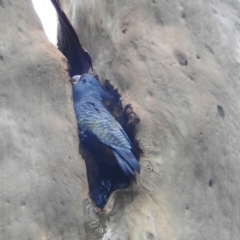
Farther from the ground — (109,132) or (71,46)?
(109,132)

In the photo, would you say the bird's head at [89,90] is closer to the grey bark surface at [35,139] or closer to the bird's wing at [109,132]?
the bird's wing at [109,132]

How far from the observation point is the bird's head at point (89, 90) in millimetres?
3328

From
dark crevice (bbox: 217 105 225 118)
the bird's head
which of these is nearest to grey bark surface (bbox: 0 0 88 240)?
the bird's head

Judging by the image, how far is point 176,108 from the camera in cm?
310

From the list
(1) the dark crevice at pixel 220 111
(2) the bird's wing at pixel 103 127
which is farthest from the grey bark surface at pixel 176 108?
(2) the bird's wing at pixel 103 127

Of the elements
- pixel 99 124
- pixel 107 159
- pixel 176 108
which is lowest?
pixel 107 159

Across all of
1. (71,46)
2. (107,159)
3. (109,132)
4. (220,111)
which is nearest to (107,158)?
(107,159)

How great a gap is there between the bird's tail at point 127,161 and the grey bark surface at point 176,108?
0.27ft

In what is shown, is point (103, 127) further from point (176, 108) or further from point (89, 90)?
point (176, 108)

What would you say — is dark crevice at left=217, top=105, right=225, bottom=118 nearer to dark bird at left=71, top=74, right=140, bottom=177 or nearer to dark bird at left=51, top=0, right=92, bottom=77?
dark bird at left=71, top=74, right=140, bottom=177

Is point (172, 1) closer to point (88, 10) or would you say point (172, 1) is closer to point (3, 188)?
point (88, 10)

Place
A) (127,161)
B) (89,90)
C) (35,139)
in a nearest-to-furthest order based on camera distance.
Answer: (35,139) → (127,161) → (89,90)

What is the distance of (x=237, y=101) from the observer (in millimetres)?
3289

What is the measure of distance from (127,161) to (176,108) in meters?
0.46
